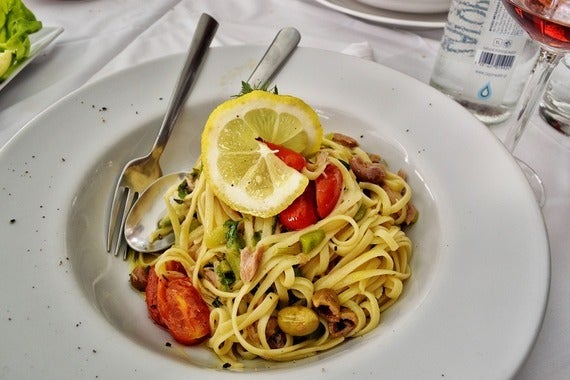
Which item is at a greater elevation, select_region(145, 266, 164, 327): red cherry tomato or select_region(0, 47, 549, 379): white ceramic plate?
select_region(0, 47, 549, 379): white ceramic plate

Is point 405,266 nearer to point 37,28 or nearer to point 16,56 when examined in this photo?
point 16,56

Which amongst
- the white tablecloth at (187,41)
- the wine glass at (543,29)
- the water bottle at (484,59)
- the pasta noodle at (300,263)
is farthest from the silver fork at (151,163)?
the wine glass at (543,29)

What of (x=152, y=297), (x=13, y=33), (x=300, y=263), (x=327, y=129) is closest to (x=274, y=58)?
(x=327, y=129)

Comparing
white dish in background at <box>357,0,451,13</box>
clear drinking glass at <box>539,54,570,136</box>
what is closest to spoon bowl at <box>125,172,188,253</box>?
white dish in background at <box>357,0,451,13</box>

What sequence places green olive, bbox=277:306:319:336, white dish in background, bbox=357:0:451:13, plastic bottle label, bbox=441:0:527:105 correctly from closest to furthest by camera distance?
green olive, bbox=277:306:319:336
plastic bottle label, bbox=441:0:527:105
white dish in background, bbox=357:0:451:13

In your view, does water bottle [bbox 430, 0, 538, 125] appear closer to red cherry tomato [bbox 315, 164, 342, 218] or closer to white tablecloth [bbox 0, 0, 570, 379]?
white tablecloth [bbox 0, 0, 570, 379]
